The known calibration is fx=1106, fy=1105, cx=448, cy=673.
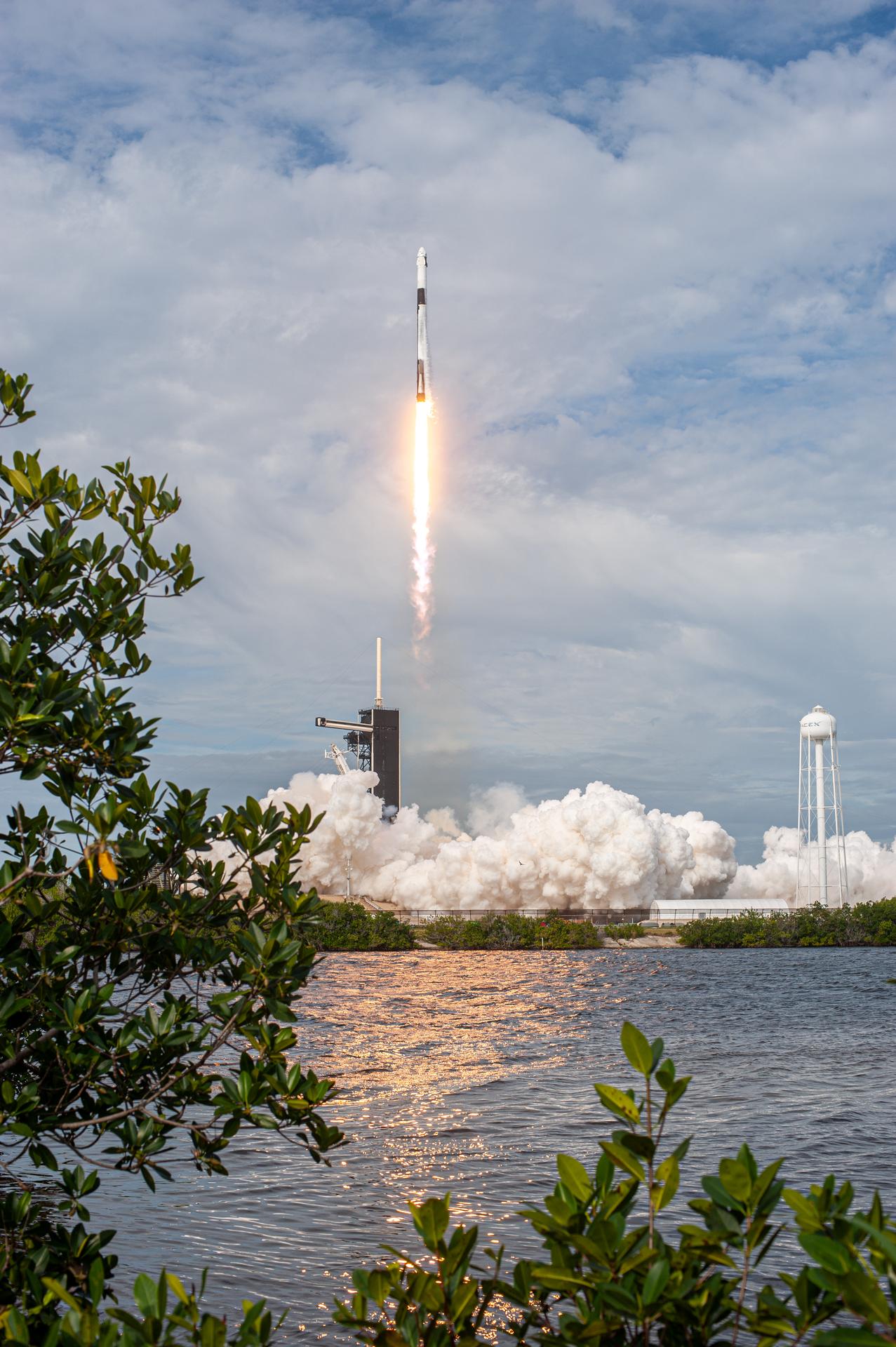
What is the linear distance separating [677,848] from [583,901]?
1345cm

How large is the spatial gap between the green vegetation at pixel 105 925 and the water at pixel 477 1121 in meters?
6.01

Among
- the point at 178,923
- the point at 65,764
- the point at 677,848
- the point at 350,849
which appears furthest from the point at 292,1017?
the point at 677,848

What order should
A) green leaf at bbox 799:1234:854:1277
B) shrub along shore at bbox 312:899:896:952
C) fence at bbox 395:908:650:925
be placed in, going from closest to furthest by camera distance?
green leaf at bbox 799:1234:854:1277
shrub along shore at bbox 312:899:896:952
fence at bbox 395:908:650:925

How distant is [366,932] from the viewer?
4183 inches

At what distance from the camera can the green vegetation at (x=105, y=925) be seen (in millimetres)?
7082

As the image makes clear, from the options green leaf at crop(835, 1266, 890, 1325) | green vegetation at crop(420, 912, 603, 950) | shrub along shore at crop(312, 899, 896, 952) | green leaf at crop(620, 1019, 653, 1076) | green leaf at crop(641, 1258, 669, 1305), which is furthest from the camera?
green vegetation at crop(420, 912, 603, 950)

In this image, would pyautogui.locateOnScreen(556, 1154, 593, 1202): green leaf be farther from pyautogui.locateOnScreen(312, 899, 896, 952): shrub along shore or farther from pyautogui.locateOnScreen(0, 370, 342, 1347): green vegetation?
pyautogui.locateOnScreen(312, 899, 896, 952): shrub along shore

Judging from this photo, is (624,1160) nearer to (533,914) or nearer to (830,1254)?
(830,1254)

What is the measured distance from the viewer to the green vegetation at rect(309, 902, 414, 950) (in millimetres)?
104875

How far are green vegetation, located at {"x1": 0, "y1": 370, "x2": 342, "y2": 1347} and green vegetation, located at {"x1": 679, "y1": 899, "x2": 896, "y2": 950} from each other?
10996 centimetres

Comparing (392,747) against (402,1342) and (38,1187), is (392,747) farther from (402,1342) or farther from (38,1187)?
(402,1342)

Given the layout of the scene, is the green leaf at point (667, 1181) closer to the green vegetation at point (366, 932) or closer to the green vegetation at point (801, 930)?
the green vegetation at point (366, 932)

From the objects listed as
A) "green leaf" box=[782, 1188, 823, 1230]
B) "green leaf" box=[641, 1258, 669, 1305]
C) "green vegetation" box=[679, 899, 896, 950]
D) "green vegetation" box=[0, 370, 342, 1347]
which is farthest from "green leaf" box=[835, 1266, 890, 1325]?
"green vegetation" box=[679, 899, 896, 950]

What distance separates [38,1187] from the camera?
54.7 ft
